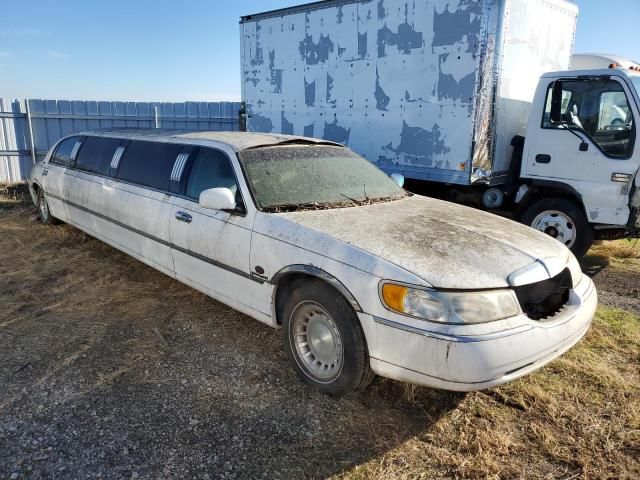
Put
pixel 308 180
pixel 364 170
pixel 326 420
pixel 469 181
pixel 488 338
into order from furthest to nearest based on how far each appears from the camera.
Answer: pixel 469 181 → pixel 364 170 → pixel 308 180 → pixel 326 420 → pixel 488 338

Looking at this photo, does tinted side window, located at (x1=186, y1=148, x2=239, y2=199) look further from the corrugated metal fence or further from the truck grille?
the corrugated metal fence

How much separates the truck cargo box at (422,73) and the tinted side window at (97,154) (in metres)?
3.16

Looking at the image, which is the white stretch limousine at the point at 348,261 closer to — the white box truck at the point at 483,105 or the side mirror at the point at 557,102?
the white box truck at the point at 483,105

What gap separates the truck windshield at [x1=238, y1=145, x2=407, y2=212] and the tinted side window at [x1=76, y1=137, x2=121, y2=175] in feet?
7.76

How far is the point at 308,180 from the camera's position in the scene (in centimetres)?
387

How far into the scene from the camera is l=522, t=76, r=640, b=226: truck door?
5.52m

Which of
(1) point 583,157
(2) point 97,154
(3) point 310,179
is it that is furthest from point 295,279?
(1) point 583,157

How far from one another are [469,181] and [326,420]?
4.17 meters

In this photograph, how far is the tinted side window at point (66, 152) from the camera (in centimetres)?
623


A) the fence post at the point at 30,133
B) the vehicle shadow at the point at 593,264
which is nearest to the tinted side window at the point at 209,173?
the vehicle shadow at the point at 593,264

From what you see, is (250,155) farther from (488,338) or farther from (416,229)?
(488,338)

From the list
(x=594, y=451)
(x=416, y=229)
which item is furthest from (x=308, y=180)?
(x=594, y=451)

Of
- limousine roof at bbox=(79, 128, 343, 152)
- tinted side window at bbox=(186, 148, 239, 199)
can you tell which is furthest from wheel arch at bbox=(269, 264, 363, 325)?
limousine roof at bbox=(79, 128, 343, 152)

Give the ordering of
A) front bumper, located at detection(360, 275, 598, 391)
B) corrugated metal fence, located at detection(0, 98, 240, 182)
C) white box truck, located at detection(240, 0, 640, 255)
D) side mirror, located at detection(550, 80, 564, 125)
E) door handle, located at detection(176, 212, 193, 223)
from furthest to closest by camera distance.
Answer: corrugated metal fence, located at detection(0, 98, 240, 182), side mirror, located at detection(550, 80, 564, 125), white box truck, located at detection(240, 0, 640, 255), door handle, located at detection(176, 212, 193, 223), front bumper, located at detection(360, 275, 598, 391)
